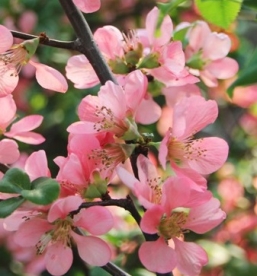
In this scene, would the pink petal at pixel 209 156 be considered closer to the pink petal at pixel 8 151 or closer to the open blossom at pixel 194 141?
the open blossom at pixel 194 141

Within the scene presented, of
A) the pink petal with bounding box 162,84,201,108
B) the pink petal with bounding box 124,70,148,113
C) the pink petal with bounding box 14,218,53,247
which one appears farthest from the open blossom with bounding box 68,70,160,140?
the pink petal with bounding box 162,84,201,108

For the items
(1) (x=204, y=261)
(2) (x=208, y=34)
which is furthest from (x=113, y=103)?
(2) (x=208, y=34)

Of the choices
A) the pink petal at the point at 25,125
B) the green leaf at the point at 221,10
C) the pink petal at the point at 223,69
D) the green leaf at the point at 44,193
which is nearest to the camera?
the green leaf at the point at 44,193

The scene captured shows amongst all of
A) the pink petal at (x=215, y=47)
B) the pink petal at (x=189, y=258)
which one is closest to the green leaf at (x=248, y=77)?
the pink petal at (x=189, y=258)

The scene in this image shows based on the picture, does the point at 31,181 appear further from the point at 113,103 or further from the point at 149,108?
the point at 149,108

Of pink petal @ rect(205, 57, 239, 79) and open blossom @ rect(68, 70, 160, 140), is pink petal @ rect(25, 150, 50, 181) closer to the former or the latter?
open blossom @ rect(68, 70, 160, 140)

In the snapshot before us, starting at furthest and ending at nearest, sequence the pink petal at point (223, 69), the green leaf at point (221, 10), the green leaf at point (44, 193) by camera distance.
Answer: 1. the pink petal at point (223, 69)
2. the green leaf at point (221, 10)
3. the green leaf at point (44, 193)
